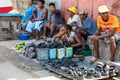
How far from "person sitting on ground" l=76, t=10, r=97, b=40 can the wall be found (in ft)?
0.72

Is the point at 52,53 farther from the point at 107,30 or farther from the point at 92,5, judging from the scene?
the point at 92,5

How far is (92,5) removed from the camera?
811 centimetres

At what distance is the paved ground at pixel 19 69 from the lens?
238 inches

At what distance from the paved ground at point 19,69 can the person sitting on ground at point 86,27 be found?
149cm

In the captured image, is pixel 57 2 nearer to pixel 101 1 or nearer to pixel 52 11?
pixel 52 11

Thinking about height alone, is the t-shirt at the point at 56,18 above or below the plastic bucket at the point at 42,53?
above

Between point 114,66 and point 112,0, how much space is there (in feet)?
6.20

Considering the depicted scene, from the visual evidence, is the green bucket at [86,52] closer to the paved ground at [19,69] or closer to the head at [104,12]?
the head at [104,12]

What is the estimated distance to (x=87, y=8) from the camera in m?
8.34

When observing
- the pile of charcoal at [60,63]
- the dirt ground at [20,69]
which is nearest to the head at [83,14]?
the pile of charcoal at [60,63]

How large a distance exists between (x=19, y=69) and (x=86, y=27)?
2.28 metres

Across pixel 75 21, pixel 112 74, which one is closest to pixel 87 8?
pixel 75 21

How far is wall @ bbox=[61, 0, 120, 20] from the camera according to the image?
720 cm

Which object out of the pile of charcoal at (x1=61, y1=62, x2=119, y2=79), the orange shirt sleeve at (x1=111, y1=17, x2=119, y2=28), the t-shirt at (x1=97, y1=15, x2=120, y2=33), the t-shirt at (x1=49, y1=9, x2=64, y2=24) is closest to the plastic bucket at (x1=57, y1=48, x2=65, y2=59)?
the pile of charcoal at (x1=61, y1=62, x2=119, y2=79)
